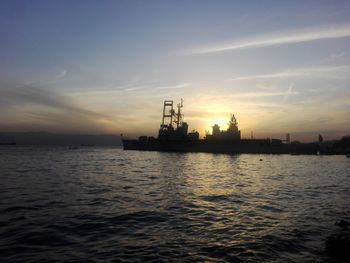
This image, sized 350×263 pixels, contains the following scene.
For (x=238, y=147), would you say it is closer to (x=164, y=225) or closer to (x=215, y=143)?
(x=215, y=143)

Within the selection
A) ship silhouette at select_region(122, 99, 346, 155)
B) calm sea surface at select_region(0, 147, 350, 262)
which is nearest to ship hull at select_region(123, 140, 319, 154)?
ship silhouette at select_region(122, 99, 346, 155)

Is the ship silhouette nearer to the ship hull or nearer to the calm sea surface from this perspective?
the ship hull

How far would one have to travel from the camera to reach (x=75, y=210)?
1658cm

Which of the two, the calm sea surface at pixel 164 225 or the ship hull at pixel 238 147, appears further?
the ship hull at pixel 238 147

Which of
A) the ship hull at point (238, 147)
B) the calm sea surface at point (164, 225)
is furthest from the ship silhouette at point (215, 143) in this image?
A: the calm sea surface at point (164, 225)

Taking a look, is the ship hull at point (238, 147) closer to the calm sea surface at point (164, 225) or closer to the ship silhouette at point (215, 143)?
the ship silhouette at point (215, 143)

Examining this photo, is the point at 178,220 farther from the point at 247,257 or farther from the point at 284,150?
the point at 284,150

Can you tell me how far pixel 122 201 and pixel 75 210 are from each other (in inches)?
140

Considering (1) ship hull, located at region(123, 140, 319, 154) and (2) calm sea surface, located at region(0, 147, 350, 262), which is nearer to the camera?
(2) calm sea surface, located at region(0, 147, 350, 262)

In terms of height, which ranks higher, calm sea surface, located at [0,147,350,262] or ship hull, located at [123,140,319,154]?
ship hull, located at [123,140,319,154]

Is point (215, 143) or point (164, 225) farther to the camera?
point (215, 143)

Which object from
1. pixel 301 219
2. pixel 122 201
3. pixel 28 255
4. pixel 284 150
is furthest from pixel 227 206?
pixel 284 150

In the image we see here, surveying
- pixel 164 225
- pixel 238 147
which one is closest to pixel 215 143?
pixel 238 147

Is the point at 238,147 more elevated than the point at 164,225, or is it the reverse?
the point at 238,147
